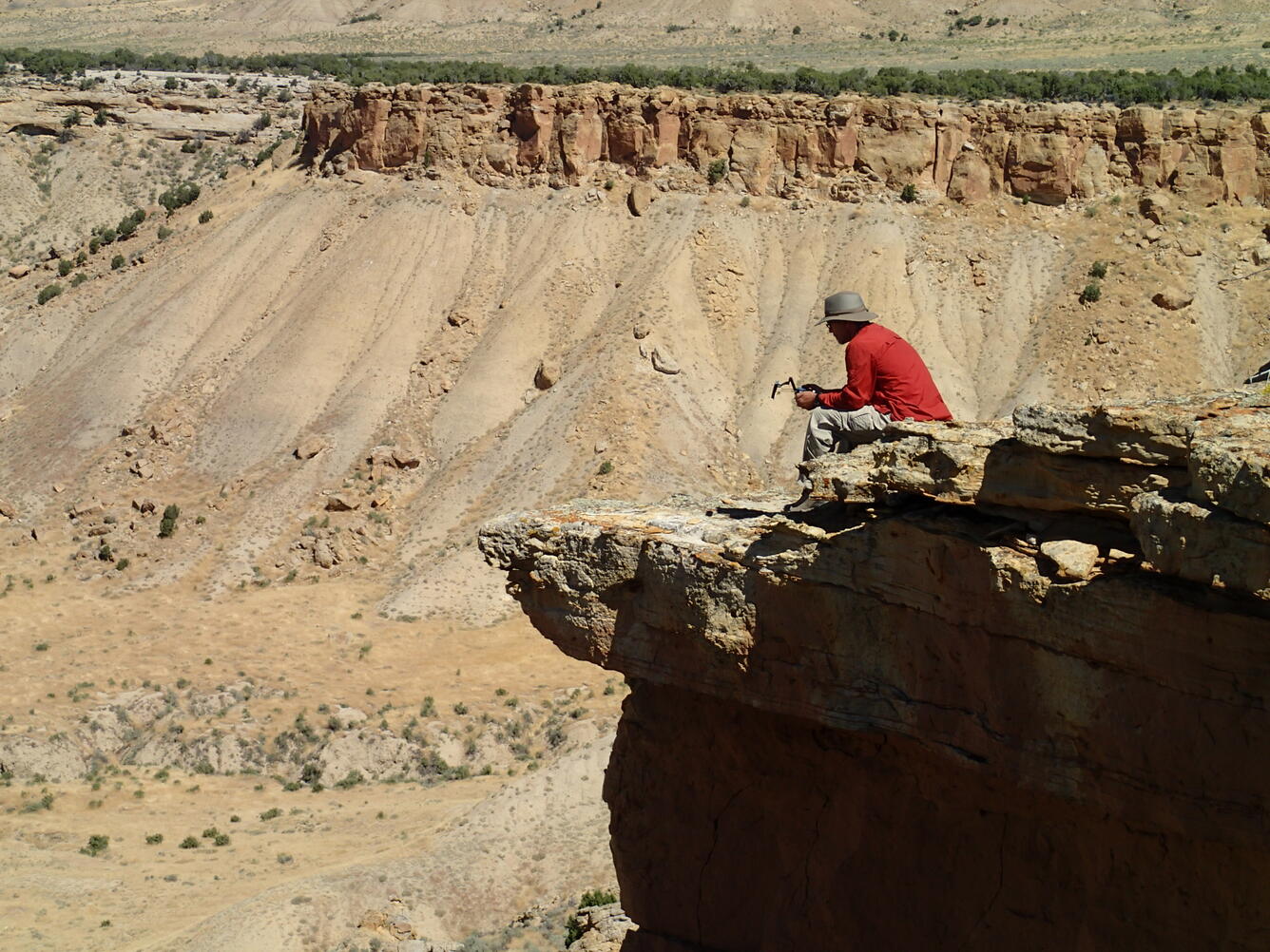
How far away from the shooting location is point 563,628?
1241cm

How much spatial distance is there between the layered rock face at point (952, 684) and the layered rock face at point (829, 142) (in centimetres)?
3354

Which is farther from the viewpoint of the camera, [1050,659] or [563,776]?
[563,776]

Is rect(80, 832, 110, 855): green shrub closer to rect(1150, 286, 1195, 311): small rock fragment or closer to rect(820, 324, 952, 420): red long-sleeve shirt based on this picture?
rect(820, 324, 952, 420): red long-sleeve shirt

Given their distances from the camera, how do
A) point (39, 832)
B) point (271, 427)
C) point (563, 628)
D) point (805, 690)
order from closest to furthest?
point (805, 690) < point (563, 628) < point (39, 832) < point (271, 427)

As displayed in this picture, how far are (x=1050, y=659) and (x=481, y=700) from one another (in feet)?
79.3

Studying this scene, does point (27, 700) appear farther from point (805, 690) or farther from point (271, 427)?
point (805, 690)

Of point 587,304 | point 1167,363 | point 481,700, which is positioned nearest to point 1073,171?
point 1167,363

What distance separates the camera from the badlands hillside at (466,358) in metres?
32.3

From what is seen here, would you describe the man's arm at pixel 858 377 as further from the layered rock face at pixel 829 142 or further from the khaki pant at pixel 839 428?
the layered rock face at pixel 829 142

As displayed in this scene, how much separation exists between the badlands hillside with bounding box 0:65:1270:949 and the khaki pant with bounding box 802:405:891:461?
17967mm

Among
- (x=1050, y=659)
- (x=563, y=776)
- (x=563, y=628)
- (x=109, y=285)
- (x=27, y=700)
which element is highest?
(x=1050, y=659)

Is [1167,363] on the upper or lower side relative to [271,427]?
upper

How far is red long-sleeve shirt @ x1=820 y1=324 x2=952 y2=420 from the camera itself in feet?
37.6

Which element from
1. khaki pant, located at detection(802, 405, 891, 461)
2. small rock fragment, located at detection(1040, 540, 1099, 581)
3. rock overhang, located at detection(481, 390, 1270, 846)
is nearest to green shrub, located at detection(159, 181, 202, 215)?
rock overhang, located at detection(481, 390, 1270, 846)
